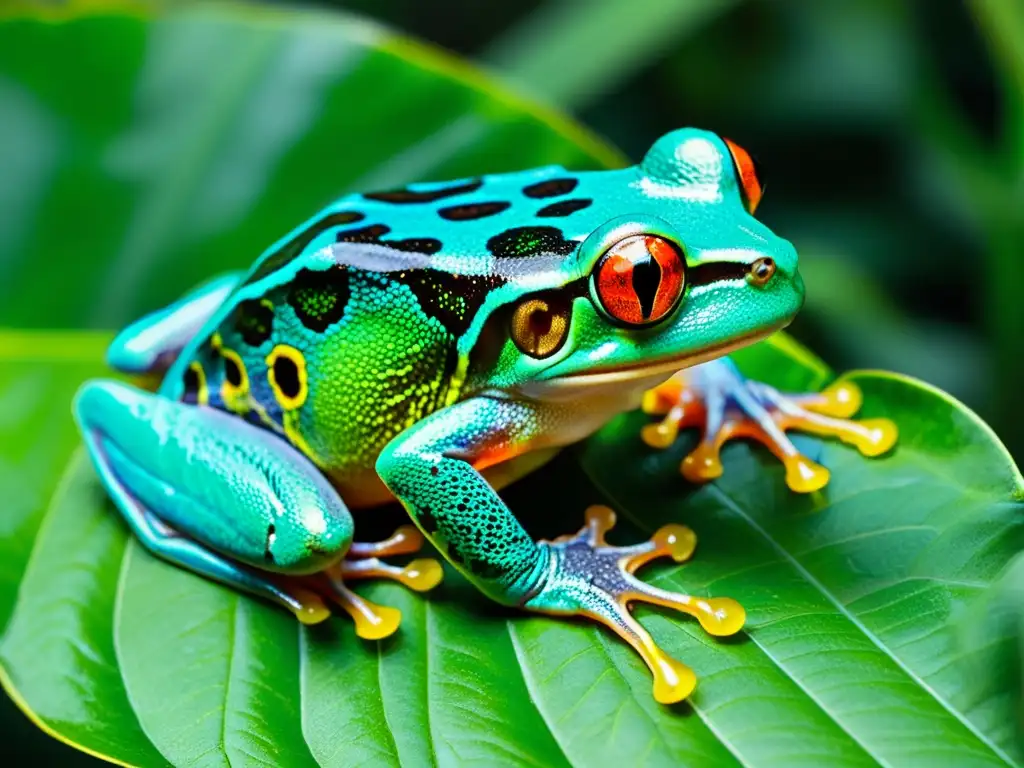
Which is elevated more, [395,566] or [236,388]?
[236,388]

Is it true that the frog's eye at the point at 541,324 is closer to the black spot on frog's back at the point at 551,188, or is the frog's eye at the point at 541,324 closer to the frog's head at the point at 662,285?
the frog's head at the point at 662,285

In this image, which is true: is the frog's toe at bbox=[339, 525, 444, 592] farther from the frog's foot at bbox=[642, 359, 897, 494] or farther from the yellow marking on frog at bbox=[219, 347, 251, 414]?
the frog's foot at bbox=[642, 359, 897, 494]

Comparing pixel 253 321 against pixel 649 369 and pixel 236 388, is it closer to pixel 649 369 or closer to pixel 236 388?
pixel 236 388

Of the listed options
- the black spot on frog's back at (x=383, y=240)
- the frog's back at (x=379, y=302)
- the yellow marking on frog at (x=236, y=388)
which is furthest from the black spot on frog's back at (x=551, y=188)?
the yellow marking on frog at (x=236, y=388)

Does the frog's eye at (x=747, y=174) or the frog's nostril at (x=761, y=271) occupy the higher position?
the frog's eye at (x=747, y=174)

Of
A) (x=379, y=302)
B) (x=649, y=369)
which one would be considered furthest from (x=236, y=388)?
(x=649, y=369)

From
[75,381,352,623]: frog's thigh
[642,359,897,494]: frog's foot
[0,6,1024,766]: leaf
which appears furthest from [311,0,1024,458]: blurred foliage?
[75,381,352,623]: frog's thigh
